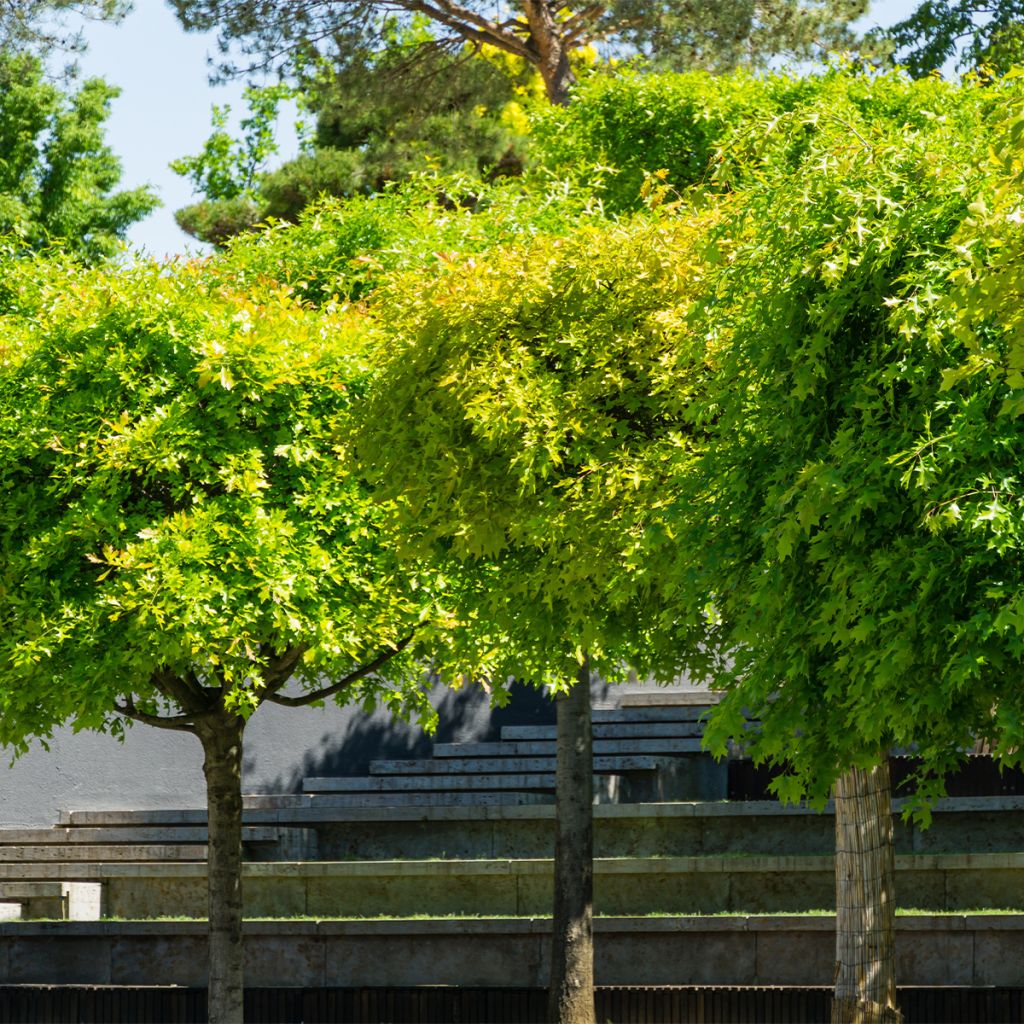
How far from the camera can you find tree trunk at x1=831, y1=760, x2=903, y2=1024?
1080cm

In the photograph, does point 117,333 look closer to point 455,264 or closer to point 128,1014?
point 455,264

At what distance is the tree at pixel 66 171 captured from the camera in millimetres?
30641

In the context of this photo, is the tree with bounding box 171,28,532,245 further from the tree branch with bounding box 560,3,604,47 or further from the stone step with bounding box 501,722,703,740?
the stone step with bounding box 501,722,703,740

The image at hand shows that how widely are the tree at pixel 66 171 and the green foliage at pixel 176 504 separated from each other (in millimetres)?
18671

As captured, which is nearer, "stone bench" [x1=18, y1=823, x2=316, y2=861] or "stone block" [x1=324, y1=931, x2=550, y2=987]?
"stone block" [x1=324, y1=931, x2=550, y2=987]

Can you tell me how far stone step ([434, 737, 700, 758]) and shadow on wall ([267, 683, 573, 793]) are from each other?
0.44 m

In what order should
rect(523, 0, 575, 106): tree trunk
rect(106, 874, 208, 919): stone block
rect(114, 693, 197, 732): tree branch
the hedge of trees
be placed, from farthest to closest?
rect(523, 0, 575, 106): tree trunk
rect(106, 874, 208, 919): stone block
rect(114, 693, 197, 732): tree branch
the hedge of trees

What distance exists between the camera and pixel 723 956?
1416cm

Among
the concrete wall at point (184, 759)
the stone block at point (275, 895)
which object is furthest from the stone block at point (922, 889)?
the stone block at point (275, 895)

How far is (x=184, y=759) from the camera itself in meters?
19.6

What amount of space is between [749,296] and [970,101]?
6853 millimetres

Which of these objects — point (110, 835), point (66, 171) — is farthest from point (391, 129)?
point (110, 835)

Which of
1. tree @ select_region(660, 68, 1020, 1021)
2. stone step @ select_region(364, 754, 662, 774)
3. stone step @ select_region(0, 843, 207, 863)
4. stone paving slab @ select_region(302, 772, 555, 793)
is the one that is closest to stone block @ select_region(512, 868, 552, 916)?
stone paving slab @ select_region(302, 772, 555, 793)

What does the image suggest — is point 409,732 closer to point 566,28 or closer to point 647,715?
point 647,715
